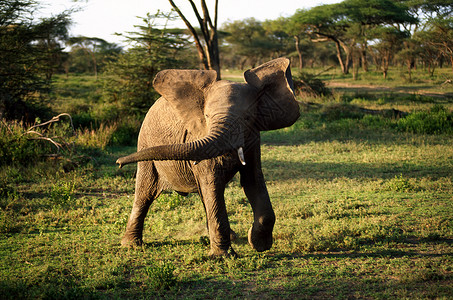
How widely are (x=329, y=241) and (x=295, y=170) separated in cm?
384

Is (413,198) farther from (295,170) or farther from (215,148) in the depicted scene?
(215,148)

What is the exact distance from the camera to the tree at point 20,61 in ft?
39.7

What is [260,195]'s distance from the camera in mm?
4391

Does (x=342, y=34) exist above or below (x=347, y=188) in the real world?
above

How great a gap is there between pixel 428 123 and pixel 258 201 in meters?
9.74

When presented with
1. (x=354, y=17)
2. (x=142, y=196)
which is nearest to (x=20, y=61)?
(x=142, y=196)

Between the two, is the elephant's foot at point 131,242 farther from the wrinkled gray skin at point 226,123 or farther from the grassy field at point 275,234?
the wrinkled gray skin at point 226,123

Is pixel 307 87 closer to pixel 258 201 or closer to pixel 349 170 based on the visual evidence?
pixel 349 170

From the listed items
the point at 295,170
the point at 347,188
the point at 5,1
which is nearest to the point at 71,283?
the point at 347,188

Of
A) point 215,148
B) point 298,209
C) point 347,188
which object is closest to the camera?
point 215,148

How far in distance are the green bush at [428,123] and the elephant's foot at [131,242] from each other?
30.9 ft

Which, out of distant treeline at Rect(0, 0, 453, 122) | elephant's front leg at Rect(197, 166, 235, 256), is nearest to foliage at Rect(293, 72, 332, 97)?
distant treeline at Rect(0, 0, 453, 122)

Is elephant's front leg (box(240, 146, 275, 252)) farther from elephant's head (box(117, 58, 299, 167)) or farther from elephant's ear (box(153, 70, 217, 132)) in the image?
elephant's ear (box(153, 70, 217, 132))

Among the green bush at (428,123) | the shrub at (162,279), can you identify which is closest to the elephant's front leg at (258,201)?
the shrub at (162,279)
